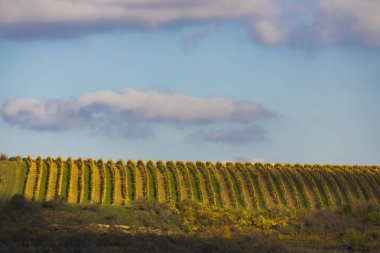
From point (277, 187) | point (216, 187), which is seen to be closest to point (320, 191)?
point (277, 187)

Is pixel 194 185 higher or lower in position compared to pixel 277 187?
lower

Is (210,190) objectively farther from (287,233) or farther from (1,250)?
(1,250)

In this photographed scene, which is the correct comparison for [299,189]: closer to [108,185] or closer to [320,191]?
[320,191]

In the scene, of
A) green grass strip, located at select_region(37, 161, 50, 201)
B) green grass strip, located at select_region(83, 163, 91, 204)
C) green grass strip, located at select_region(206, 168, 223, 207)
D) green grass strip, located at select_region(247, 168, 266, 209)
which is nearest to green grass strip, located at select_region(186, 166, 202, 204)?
green grass strip, located at select_region(206, 168, 223, 207)

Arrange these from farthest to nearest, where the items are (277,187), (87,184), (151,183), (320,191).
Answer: (320,191) < (277,187) < (151,183) < (87,184)

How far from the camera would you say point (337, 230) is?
51.0 m

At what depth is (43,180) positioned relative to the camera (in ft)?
213

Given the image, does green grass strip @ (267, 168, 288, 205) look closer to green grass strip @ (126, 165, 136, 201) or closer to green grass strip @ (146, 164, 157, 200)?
green grass strip @ (146, 164, 157, 200)

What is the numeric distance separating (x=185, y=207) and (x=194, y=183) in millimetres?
11901

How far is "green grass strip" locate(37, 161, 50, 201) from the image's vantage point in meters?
61.2

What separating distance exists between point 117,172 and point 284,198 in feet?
50.9

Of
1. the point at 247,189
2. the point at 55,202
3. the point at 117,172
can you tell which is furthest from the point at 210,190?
the point at 55,202

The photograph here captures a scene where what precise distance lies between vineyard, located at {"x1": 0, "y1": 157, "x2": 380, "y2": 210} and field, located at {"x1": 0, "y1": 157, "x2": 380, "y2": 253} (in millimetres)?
95

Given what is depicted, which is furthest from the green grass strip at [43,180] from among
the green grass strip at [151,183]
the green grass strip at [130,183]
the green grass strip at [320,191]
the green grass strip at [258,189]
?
the green grass strip at [320,191]
